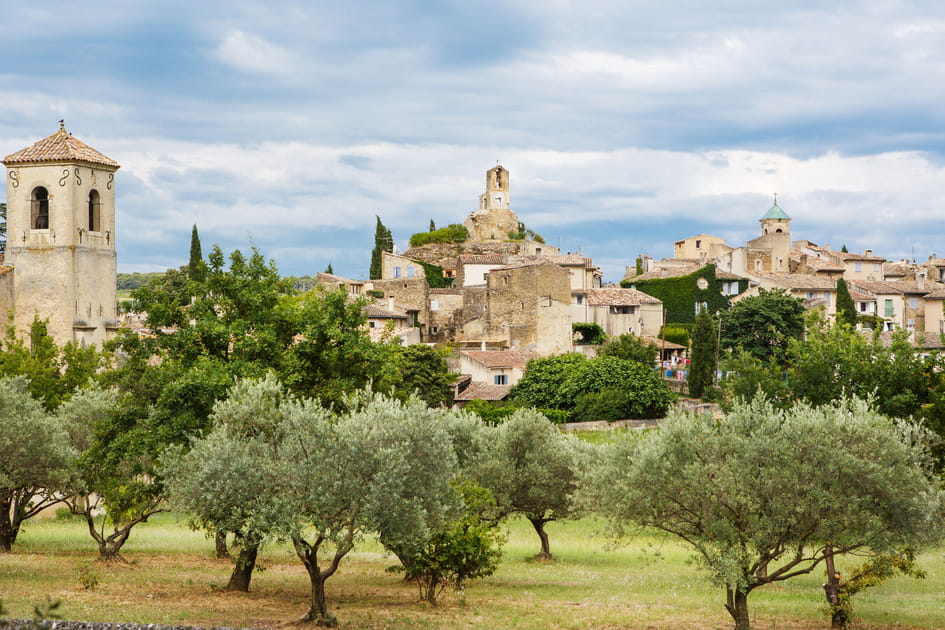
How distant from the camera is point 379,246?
118375mm

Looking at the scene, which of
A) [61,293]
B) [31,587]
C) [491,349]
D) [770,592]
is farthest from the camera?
[491,349]

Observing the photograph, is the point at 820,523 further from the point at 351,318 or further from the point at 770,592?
the point at 351,318

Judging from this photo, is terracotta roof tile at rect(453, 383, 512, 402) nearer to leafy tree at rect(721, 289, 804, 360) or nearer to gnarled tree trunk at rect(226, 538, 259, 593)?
leafy tree at rect(721, 289, 804, 360)

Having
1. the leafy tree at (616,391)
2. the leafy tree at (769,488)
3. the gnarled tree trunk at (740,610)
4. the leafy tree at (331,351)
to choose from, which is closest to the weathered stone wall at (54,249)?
the leafy tree at (331,351)

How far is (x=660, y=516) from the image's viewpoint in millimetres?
22797

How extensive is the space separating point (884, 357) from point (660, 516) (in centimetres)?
1684

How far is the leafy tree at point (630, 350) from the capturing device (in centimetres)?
8269

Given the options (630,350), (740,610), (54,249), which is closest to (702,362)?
(630,350)

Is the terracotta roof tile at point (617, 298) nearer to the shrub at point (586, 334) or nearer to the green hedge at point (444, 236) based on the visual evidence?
the shrub at point (586, 334)

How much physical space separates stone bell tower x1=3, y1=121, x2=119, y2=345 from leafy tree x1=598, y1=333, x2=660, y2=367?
4137 centimetres

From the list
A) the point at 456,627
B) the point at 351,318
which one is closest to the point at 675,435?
the point at 456,627

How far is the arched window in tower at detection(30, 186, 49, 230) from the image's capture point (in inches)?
2095

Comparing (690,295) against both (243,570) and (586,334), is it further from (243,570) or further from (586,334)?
(243,570)

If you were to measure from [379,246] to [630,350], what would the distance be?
141ft
